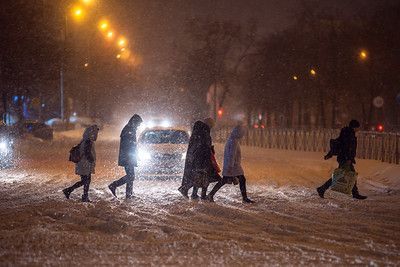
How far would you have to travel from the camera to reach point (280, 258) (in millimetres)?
7707

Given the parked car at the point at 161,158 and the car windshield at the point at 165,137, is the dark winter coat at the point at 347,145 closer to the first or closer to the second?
the parked car at the point at 161,158

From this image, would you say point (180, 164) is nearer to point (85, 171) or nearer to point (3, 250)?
point (85, 171)

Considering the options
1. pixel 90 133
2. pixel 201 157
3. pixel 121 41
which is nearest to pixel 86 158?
pixel 90 133

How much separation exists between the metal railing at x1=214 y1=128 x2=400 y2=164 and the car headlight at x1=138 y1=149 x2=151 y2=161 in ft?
25.1

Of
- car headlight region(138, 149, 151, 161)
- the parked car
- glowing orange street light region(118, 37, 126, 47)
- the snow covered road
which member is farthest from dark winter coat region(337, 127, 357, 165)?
glowing orange street light region(118, 37, 126, 47)

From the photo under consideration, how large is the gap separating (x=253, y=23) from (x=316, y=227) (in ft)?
155

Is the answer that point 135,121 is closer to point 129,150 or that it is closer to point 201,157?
point 129,150

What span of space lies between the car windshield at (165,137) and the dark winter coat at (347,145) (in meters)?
5.95

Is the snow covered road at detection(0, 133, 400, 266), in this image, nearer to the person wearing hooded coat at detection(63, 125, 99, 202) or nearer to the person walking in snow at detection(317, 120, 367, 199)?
the person wearing hooded coat at detection(63, 125, 99, 202)

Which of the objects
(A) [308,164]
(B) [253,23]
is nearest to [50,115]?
(B) [253,23]

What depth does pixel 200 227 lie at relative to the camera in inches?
389

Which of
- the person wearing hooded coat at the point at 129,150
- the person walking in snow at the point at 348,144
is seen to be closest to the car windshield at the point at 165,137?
the person wearing hooded coat at the point at 129,150

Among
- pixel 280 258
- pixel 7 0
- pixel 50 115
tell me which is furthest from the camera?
pixel 50 115

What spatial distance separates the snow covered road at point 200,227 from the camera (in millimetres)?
7785
